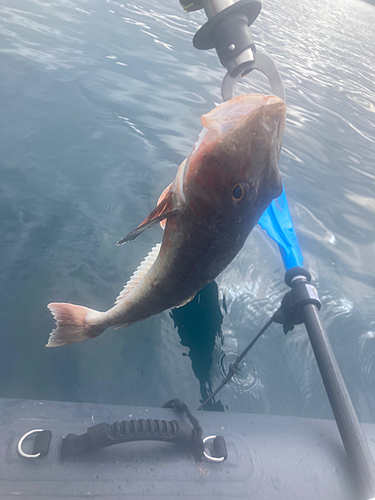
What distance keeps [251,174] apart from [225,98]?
72.3 inches

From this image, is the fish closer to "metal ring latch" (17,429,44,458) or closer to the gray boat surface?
the gray boat surface

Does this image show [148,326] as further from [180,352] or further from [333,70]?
[333,70]

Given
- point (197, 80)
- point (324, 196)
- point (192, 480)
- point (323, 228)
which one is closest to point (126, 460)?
point (192, 480)

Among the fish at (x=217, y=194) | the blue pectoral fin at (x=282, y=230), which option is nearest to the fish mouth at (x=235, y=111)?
the fish at (x=217, y=194)

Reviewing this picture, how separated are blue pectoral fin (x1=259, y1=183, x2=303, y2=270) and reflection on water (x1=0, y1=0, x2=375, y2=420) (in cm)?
80

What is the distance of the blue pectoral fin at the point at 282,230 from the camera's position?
4531mm

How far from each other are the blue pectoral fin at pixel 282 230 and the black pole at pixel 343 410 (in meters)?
0.95

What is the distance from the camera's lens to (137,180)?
621 centimetres

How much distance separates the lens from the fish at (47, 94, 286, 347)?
1.92 meters

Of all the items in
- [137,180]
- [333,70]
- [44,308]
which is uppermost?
[333,70]

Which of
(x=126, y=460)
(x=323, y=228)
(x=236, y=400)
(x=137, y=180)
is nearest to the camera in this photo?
(x=126, y=460)

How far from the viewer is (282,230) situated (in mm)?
4836

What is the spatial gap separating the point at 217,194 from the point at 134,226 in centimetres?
345

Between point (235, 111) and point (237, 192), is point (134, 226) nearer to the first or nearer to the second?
point (237, 192)
